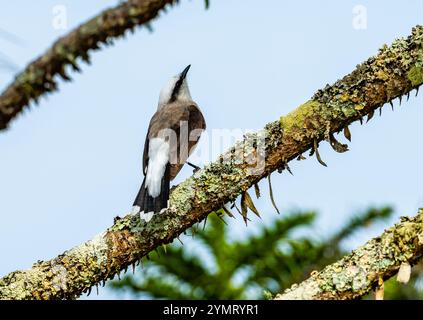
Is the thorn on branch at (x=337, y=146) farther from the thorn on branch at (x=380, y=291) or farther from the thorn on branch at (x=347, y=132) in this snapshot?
the thorn on branch at (x=380, y=291)

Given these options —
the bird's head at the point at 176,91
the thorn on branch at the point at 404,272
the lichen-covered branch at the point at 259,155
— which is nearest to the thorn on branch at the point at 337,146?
the lichen-covered branch at the point at 259,155

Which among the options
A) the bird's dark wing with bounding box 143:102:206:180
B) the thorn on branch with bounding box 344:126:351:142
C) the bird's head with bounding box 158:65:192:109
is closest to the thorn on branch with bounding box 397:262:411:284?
the thorn on branch with bounding box 344:126:351:142

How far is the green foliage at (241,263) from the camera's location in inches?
232

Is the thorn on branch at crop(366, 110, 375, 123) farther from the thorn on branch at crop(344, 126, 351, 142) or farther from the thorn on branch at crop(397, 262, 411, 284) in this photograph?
the thorn on branch at crop(397, 262, 411, 284)

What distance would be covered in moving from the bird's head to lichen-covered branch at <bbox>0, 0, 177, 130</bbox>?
6.24 m

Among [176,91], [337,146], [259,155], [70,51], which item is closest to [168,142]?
[176,91]

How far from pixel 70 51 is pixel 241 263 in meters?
4.95

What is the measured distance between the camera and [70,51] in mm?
1325

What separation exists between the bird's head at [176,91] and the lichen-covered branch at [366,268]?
476cm

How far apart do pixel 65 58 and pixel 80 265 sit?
258 centimetres

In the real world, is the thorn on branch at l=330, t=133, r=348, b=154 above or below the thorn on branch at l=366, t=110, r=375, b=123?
below

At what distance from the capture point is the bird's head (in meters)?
7.68

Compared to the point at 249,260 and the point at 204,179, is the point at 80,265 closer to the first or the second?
the point at 204,179
